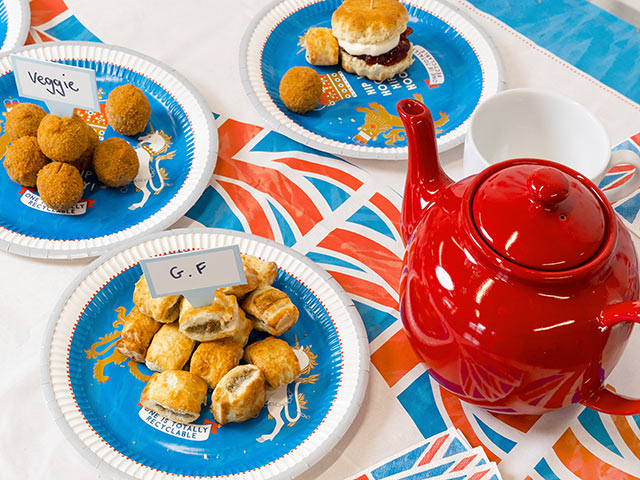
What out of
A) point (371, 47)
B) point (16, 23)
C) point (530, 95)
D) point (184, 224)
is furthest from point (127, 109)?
point (530, 95)

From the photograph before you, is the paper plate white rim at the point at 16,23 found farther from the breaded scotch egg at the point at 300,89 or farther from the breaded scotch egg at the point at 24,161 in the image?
the breaded scotch egg at the point at 300,89

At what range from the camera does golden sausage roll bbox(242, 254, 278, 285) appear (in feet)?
3.04

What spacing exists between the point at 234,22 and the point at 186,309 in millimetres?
818

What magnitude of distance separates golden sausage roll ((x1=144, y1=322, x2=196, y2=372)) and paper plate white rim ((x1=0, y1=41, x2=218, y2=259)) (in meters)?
0.20

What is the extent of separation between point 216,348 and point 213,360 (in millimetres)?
17

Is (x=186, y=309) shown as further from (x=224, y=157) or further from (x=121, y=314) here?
(x=224, y=157)

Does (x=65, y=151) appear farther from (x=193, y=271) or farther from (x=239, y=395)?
(x=239, y=395)

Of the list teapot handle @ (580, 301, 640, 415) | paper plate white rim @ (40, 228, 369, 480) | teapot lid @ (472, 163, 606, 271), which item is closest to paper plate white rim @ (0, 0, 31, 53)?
paper plate white rim @ (40, 228, 369, 480)

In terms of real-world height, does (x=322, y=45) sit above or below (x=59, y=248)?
above

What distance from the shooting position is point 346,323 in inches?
37.0

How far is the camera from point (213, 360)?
0.87m

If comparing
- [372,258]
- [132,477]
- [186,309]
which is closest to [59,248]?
[186,309]

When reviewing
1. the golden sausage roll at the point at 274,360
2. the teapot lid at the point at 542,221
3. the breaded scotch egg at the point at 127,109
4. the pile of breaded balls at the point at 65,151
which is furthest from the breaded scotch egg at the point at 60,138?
the teapot lid at the point at 542,221

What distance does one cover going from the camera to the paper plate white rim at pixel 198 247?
0.81 meters
